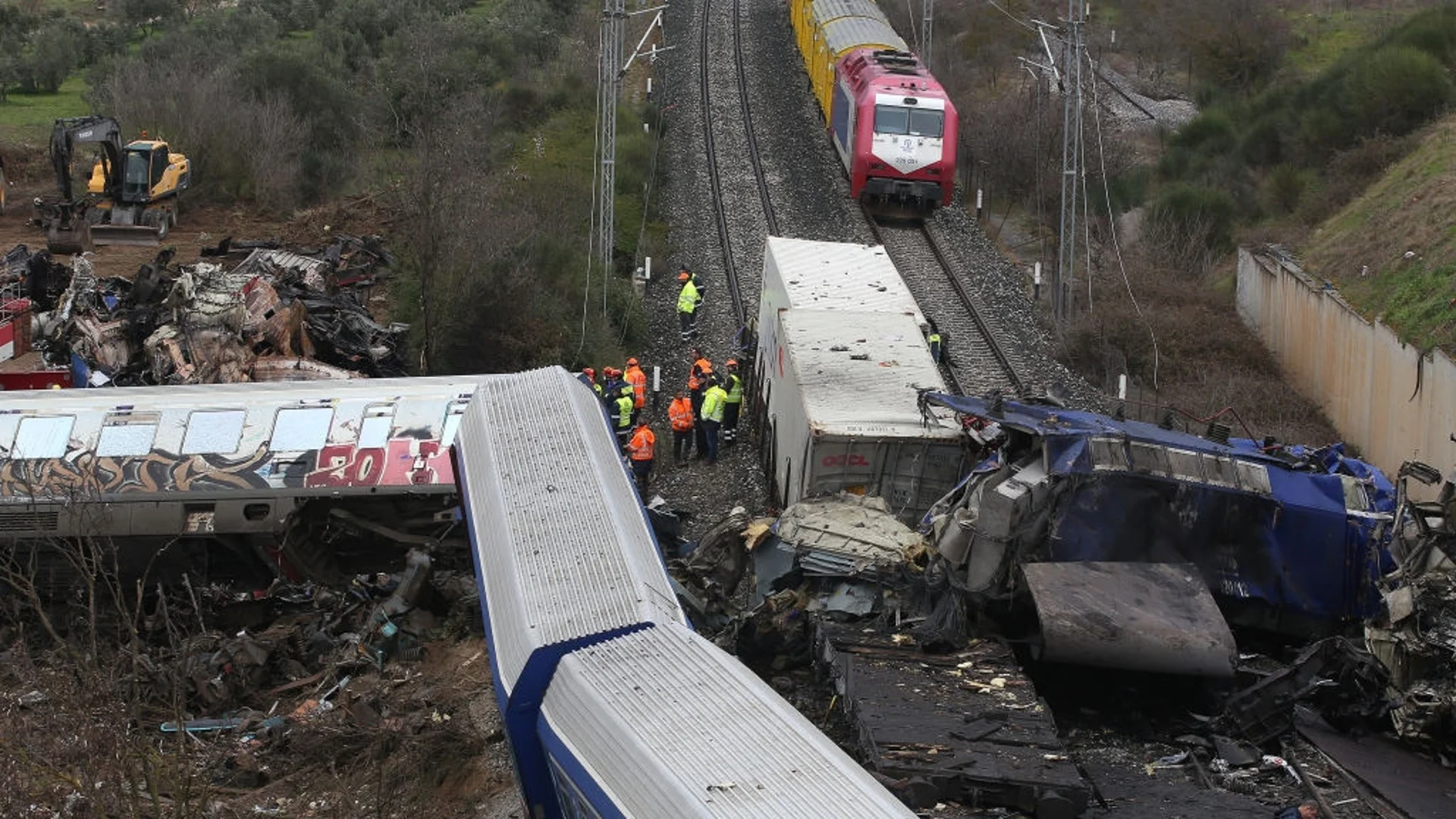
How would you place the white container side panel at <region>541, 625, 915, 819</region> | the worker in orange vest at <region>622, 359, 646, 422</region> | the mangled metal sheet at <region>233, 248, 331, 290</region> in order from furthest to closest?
1. the mangled metal sheet at <region>233, 248, 331, 290</region>
2. the worker in orange vest at <region>622, 359, 646, 422</region>
3. the white container side panel at <region>541, 625, 915, 819</region>

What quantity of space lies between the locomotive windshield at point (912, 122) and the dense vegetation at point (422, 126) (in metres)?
5.22

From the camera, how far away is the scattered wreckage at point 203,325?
20938 millimetres

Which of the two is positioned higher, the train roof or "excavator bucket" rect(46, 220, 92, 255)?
the train roof

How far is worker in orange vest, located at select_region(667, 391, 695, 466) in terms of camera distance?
2039 cm

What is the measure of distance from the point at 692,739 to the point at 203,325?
15.7m

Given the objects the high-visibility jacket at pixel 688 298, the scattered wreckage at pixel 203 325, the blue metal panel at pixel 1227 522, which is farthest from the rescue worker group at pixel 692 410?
the blue metal panel at pixel 1227 522

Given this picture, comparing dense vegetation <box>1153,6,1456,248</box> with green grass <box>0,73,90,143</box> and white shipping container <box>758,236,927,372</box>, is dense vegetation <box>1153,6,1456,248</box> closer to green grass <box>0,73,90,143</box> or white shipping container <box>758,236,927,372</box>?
white shipping container <box>758,236,927,372</box>

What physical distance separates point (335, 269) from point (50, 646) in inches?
483

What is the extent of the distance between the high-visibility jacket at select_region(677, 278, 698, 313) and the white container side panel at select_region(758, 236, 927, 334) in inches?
107

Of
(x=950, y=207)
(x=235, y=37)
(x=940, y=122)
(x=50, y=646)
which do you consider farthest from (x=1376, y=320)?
(x=235, y=37)

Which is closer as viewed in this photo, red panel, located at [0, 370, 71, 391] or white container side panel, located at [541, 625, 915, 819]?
white container side panel, located at [541, 625, 915, 819]

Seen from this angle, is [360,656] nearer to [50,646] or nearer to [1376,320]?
[50,646]

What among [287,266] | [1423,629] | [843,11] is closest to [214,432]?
[287,266]

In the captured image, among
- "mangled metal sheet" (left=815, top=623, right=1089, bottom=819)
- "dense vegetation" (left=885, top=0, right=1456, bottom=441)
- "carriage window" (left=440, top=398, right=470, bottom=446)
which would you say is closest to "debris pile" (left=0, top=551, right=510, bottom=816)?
"carriage window" (left=440, top=398, right=470, bottom=446)
